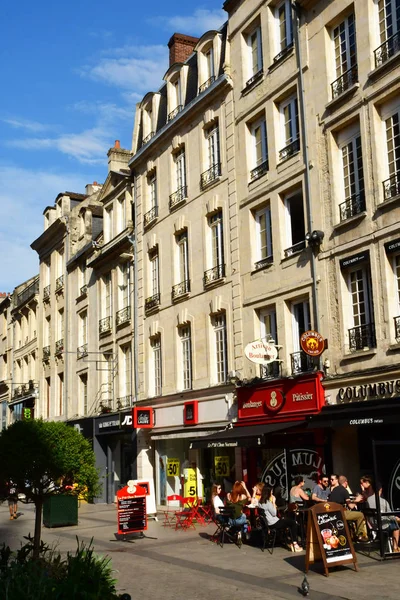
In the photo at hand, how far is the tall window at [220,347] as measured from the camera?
23123 mm

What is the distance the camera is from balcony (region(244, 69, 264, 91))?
2181cm

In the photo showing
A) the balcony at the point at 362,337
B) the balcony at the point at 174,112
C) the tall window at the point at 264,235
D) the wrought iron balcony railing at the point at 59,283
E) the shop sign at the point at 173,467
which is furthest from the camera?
the wrought iron balcony railing at the point at 59,283

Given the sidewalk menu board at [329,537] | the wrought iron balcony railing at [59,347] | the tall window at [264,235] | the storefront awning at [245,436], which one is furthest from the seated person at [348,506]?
the wrought iron balcony railing at [59,347]

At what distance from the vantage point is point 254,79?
871 inches

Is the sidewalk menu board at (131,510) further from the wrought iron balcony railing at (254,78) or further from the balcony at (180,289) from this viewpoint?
the wrought iron balcony railing at (254,78)

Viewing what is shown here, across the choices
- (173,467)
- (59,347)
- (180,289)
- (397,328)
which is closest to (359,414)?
(397,328)

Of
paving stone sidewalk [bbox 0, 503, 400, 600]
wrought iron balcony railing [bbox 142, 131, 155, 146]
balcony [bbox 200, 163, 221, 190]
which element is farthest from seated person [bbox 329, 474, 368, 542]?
wrought iron balcony railing [bbox 142, 131, 155, 146]

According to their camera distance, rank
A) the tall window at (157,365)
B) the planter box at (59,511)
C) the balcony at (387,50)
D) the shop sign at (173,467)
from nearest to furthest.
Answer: the balcony at (387,50) < the planter box at (59,511) < the shop sign at (173,467) < the tall window at (157,365)

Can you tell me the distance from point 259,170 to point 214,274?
3.75m

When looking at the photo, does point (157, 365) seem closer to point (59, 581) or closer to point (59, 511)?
point (59, 511)

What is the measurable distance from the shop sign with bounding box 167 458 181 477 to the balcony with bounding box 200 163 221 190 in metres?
9.32

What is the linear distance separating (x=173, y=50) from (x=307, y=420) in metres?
17.2

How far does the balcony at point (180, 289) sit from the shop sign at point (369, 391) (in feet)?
29.5

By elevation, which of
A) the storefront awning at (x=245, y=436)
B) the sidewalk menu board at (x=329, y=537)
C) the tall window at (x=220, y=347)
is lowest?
the sidewalk menu board at (x=329, y=537)
